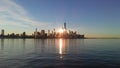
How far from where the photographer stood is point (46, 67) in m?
39.3

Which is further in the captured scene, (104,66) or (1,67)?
(104,66)

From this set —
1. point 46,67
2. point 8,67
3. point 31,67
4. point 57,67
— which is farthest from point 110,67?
point 8,67

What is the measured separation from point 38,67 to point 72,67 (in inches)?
307

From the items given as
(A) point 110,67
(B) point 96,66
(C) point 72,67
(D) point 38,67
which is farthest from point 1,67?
(A) point 110,67

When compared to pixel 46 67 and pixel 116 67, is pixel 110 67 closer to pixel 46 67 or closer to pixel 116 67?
pixel 116 67

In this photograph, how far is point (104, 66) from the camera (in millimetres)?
40656

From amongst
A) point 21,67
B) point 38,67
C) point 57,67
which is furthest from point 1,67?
point 57,67

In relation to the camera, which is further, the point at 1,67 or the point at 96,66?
the point at 96,66

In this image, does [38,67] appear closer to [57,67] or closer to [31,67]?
[31,67]

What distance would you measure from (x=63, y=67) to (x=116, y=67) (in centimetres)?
1214

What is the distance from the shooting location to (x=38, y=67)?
128 feet

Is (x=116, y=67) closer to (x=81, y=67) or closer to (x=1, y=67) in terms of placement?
(x=81, y=67)

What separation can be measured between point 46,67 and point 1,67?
992 centimetres

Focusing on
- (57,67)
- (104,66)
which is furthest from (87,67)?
(57,67)
